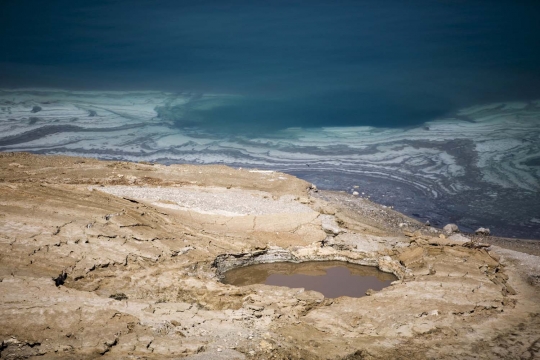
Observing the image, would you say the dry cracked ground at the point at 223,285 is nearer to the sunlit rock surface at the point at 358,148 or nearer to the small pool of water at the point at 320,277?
the small pool of water at the point at 320,277

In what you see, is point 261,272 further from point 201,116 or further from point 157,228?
point 201,116

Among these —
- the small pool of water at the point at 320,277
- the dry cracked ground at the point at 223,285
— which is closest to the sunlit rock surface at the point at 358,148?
the dry cracked ground at the point at 223,285

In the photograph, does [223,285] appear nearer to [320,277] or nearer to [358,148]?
[320,277]

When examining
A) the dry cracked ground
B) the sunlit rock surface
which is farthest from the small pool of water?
the sunlit rock surface

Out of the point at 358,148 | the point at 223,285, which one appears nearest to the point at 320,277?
the point at 223,285

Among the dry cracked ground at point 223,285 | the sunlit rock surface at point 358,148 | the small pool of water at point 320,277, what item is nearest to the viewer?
the dry cracked ground at point 223,285
